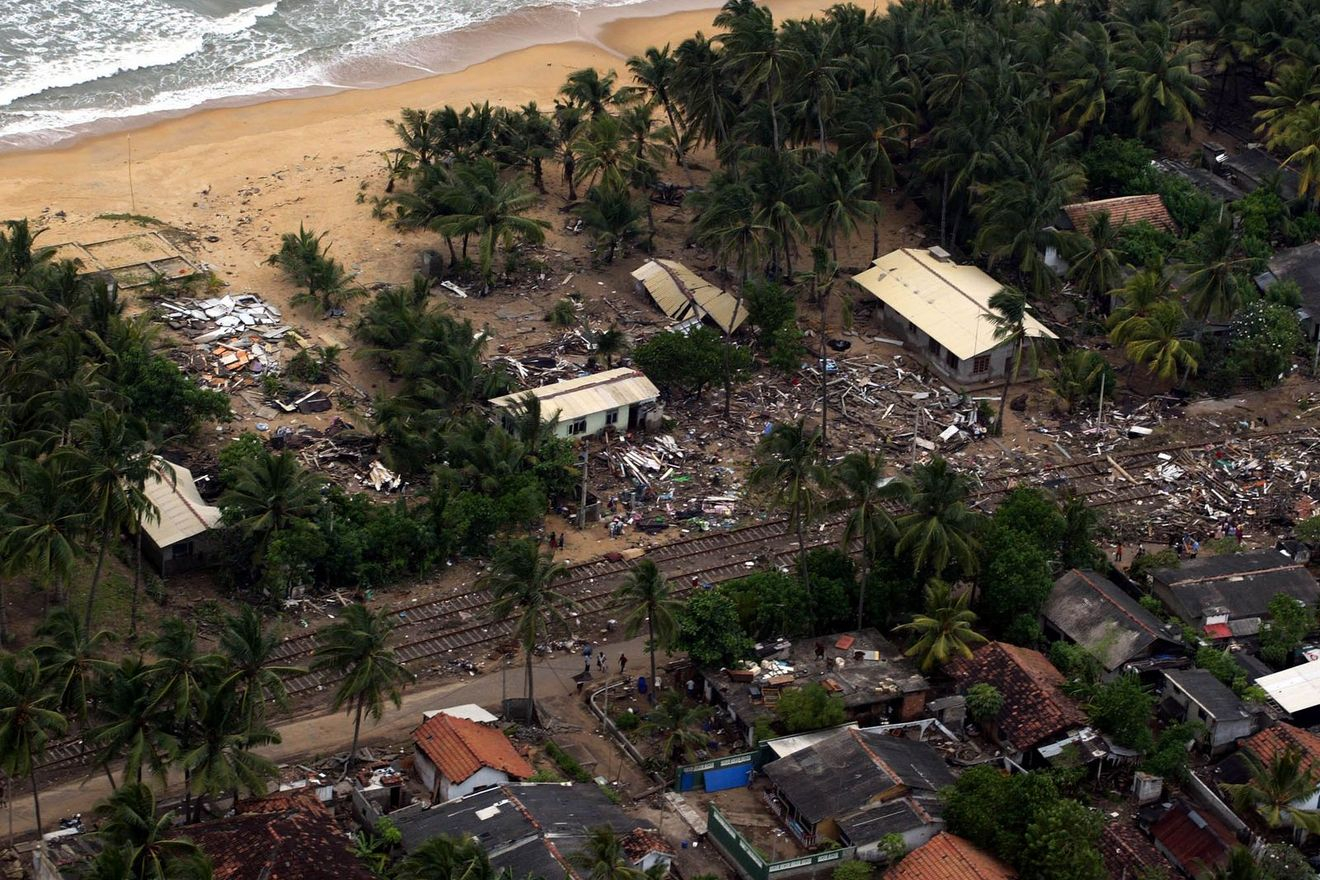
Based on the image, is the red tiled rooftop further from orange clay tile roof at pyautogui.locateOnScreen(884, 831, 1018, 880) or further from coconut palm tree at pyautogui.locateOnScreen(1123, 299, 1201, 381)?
coconut palm tree at pyautogui.locateOnScreen(1123, 299, 1201, 381)

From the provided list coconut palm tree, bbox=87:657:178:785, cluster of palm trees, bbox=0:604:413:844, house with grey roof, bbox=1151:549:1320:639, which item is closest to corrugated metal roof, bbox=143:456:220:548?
cluster of palm trees, bbox=0:604:413:844

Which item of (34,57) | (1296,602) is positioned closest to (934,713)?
(1296,602)

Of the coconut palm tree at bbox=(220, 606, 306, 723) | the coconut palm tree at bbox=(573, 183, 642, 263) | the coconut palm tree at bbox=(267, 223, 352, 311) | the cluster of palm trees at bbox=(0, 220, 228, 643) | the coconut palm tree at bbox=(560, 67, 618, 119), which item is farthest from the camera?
the coconut palm tree at bbox=(560, 67, 618, 119)

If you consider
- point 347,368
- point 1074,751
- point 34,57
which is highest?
point 34,57

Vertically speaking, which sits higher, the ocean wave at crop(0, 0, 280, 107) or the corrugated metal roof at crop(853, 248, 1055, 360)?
the ocean wave at crop(0, 0, 280, 107)

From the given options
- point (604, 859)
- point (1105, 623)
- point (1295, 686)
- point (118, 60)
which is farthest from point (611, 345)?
point (118, 60)

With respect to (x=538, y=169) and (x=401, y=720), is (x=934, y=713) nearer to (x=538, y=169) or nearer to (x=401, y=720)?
(x=401, y=720)

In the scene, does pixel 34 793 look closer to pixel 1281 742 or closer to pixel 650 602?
pixel 650 602
